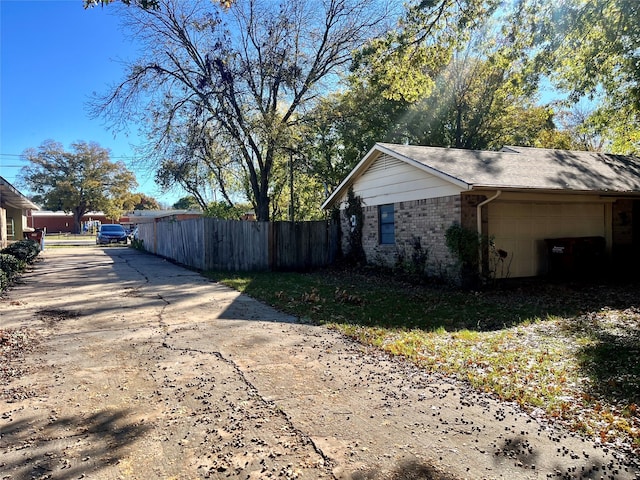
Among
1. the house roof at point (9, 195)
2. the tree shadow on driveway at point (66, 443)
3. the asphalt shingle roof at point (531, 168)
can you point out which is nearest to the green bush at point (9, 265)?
the house roof at point (9, 195)

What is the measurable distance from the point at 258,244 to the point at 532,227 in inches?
344

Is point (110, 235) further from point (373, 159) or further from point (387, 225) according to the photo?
point (387, 225)

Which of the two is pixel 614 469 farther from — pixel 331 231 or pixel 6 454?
pixel 331 231

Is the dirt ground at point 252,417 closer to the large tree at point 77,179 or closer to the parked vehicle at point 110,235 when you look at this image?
the parked vehicle at point 110,235

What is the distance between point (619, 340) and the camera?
5.78 metres

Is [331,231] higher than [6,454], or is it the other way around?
[331,231]

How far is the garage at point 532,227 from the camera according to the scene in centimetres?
1102

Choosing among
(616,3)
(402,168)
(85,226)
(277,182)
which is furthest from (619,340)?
(85,226)

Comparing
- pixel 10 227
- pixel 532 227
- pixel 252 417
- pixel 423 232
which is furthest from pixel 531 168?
pixel 10 227

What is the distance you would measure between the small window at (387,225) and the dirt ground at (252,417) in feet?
23.4

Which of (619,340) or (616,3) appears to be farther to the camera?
(616,3)

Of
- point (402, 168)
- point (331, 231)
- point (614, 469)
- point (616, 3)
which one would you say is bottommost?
point (614, 469)

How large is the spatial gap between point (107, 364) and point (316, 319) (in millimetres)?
3397

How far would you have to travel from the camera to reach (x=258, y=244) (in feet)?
49.3
